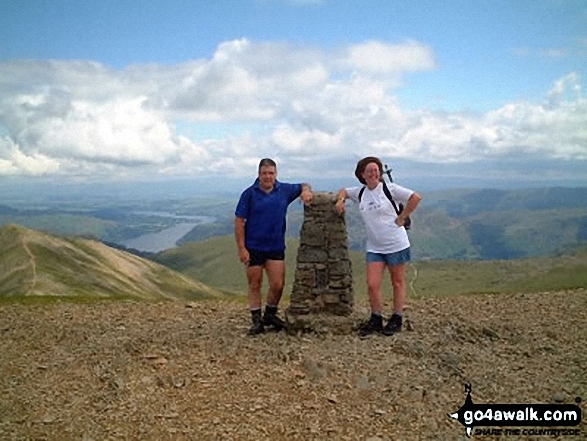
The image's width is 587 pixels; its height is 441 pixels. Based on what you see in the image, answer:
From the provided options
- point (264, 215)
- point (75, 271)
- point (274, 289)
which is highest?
point (264, 215)

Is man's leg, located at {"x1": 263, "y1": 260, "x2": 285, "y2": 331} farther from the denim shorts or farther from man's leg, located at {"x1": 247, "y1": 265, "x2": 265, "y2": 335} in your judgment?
the denim shorts

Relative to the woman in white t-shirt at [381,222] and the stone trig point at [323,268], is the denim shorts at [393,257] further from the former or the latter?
the stone trig point at [323,268]

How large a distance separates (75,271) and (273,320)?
384 ft

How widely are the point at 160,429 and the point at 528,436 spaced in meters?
6.06

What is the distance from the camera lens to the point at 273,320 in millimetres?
14109

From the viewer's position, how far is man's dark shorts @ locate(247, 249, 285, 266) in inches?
510

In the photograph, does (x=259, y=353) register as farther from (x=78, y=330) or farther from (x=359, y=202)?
(x=78, y=330)

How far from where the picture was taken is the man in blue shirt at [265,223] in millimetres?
12664

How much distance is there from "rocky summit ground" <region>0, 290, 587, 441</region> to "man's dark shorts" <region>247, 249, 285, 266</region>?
1.93 metres

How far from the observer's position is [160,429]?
30.4 ft

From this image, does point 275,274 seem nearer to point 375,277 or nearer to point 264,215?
point 264,215
